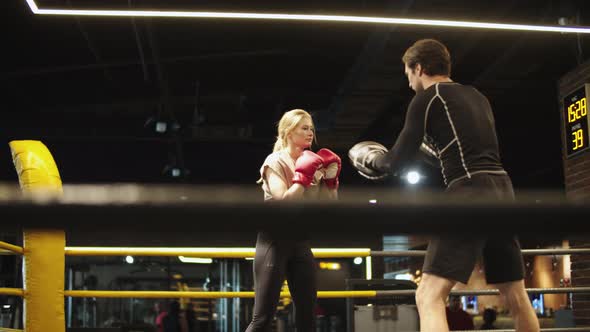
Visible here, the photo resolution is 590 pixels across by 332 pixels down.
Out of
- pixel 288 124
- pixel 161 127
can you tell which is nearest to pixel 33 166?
pixel 288 124

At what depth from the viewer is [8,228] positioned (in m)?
0.52

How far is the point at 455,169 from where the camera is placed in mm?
2232

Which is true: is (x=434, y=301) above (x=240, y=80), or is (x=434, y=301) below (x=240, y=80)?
below

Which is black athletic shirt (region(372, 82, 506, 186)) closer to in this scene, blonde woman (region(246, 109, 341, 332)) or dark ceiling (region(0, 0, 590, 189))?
blonde woman (region(246, 109, 341, 332))

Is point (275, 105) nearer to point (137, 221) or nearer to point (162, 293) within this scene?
point (162, 293)

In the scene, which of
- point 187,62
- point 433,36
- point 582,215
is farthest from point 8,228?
point 187,62

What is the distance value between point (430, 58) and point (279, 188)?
76cm

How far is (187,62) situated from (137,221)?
864 cm

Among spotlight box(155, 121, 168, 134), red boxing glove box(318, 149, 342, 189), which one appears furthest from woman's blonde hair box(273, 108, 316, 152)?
spotlight box(155, 121, 168, 134)

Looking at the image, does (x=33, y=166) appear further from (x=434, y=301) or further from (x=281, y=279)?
(x=434, y=301)

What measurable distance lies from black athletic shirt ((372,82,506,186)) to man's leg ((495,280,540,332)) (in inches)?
14.7

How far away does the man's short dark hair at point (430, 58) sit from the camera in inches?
92.7

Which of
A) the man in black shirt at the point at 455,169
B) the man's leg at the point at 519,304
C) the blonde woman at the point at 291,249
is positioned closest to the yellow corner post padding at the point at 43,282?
the blonde woman at the point at 291,249

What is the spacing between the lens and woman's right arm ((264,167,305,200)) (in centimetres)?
263
